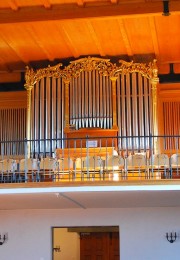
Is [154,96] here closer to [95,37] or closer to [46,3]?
[95,37]

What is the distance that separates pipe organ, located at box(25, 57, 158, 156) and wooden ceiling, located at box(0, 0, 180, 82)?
0.45 m

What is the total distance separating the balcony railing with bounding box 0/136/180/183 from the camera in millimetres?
11016

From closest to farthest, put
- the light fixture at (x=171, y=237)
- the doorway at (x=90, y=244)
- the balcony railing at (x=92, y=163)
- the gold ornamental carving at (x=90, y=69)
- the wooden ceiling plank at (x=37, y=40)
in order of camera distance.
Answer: the balcony railing at (x=92, y=163), the light fixture at (x=171, y=237), the wooden ceiling plank at (x=37, y=40), the gold ornamental carving at (x=90, y=69), the doorway at (x=90, y=244)

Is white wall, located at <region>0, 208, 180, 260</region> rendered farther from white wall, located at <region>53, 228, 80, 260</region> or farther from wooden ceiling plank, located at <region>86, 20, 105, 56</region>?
wooden ceiling plank, located at <region>86, 20, 105, 56</region>

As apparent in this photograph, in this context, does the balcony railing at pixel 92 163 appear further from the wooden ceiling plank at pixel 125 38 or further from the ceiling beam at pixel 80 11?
the ceiling beam at pixel 80 11

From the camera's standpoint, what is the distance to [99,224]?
12086 millimetres

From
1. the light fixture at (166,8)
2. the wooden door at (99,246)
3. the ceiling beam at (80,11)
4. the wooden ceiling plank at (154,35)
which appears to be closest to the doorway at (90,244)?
the wooden door at (99,246)

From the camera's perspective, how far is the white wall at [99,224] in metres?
11.8

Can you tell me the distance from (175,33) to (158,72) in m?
1.88

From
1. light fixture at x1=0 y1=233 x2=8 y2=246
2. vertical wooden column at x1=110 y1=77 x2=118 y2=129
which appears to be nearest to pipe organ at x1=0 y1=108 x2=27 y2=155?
vertical wooden column at x1=110 y1=77 x2=118 y2=129

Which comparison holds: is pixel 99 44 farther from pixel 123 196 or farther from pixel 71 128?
pixel 123 196

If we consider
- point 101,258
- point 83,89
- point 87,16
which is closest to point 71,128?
point 83,89

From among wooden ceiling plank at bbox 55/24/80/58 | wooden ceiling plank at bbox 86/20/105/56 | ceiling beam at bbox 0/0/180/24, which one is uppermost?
wooden ceiling plank at bbox 55/24/80/58

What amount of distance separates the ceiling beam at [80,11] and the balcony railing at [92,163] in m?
2.50
